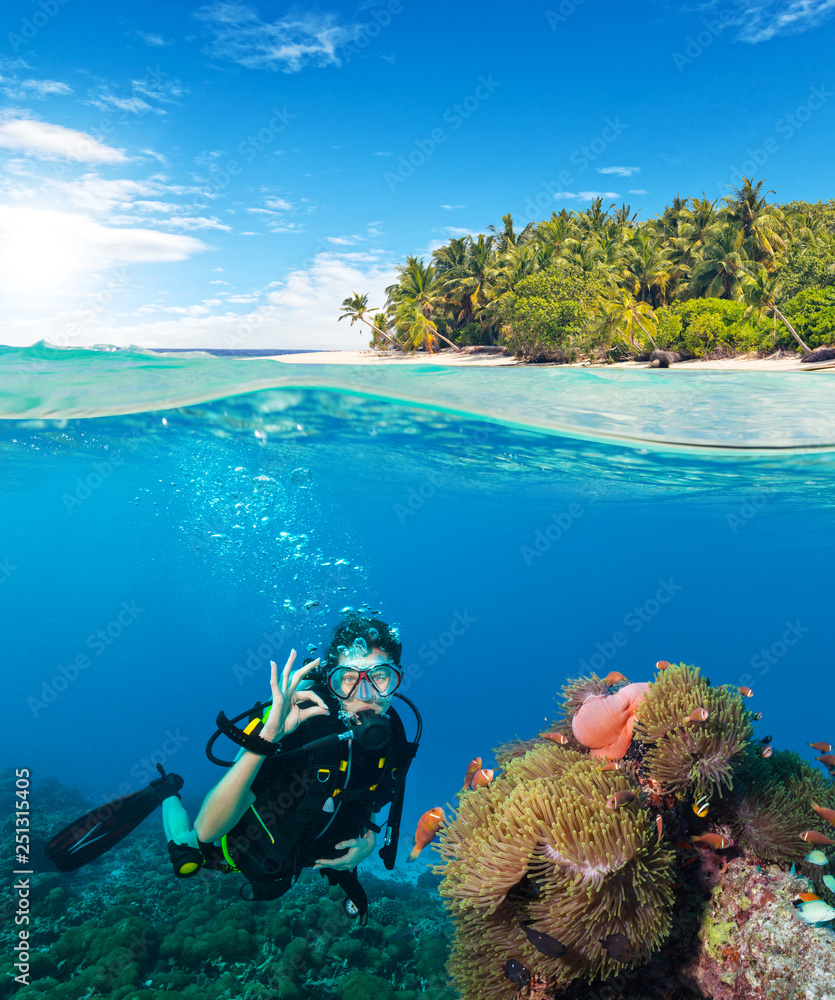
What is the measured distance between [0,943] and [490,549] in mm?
32651

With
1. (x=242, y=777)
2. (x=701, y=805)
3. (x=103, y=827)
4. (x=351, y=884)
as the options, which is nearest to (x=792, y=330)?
(x=701, y=805)

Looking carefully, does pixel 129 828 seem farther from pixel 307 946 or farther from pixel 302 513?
pixel 302 513

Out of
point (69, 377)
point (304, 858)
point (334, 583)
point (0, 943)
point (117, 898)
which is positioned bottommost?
point (334, 583)

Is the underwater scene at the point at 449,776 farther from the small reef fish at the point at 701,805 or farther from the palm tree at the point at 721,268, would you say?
the palm tree at the point at 721,268

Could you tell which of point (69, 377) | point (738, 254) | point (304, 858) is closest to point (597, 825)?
point (304, 858)

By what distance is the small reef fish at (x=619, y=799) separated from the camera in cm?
286

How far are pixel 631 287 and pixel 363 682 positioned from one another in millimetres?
42728

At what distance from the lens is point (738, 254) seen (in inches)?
1591

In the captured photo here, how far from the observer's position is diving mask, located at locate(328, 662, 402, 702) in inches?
144

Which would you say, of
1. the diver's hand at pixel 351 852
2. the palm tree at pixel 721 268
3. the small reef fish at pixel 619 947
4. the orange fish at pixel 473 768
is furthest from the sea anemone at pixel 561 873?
the palm tree at pixel 721 268

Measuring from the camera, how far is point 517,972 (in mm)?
2971

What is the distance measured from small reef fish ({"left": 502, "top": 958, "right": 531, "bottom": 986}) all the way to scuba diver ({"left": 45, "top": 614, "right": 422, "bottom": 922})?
1017mm

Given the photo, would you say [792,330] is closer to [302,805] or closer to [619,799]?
[619,799]

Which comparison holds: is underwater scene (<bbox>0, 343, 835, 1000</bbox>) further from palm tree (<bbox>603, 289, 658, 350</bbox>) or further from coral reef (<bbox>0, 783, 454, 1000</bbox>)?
palm tree (<bbox>603, 289, 658, 350</bbox>)
